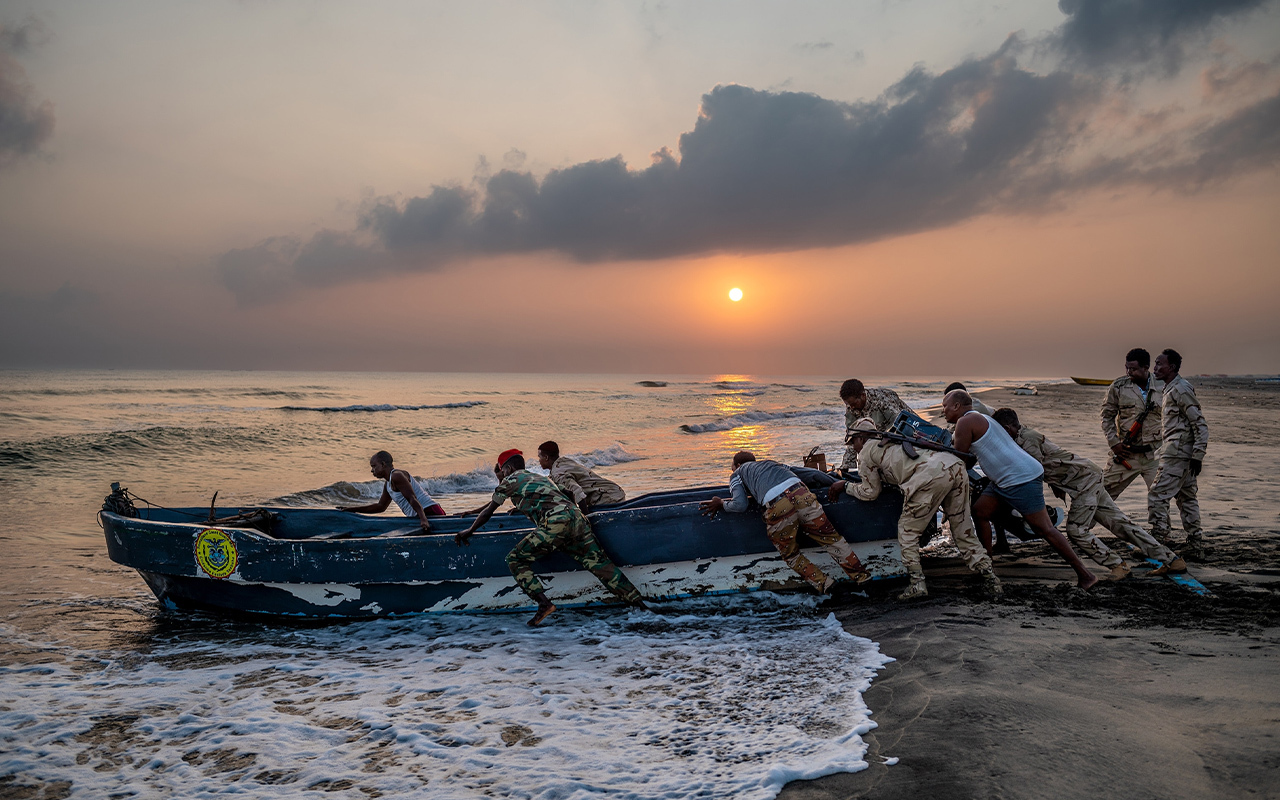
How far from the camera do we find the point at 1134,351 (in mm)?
6902

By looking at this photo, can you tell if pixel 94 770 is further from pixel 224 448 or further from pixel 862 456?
pixel 224 448

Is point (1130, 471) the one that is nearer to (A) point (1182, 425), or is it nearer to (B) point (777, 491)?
(A) point (1182, 425)

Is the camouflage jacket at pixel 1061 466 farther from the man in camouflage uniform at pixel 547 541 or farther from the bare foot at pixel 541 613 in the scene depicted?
the bare foot at pixel 541 613

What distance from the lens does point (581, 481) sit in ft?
22.8

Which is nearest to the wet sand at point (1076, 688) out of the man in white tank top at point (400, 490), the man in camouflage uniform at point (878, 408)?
the man in camouflage uniform at point (878, 408)

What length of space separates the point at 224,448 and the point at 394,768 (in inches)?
912

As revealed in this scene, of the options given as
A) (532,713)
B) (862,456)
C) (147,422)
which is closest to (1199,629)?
(862,456)

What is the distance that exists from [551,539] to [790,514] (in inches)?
84.1

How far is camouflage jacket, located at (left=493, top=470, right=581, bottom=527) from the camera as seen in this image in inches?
235

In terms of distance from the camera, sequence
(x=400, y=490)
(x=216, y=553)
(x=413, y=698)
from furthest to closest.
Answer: (x=400, y=490) < (x=216, y=553) < (x=413, y=698)

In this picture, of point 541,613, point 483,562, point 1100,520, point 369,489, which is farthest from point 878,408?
point 369,489

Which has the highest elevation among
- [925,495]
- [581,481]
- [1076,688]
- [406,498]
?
[925,495]

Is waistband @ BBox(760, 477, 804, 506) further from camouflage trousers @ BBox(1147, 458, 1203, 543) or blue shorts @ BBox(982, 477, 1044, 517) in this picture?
camouflage trousers @ BBox(1147, 458, 1203, 543)

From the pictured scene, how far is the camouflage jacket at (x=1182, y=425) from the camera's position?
6.50 metres
